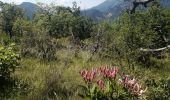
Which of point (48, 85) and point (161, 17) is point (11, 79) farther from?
point (161, 17)

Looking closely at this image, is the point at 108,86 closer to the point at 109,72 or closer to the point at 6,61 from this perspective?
the point at 109,72

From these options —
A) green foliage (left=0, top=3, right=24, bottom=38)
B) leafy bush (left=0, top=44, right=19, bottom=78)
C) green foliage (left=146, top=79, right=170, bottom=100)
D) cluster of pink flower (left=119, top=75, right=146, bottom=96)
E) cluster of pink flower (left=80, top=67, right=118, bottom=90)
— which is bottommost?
green foliage (left=0, top=3, right=24, bottom=38)

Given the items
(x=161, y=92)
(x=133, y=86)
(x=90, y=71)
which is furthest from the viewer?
(x=161, y=92)

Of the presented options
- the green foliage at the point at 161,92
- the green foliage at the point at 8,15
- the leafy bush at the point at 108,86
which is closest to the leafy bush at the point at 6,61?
the green foliage at the point at 161,92

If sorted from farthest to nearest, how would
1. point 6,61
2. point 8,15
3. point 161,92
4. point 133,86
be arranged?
point 8,15
point 6,61
point 161,92
point 133,86

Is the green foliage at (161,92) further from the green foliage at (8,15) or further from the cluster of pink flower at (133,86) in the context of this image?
the green foliage at (8,15)

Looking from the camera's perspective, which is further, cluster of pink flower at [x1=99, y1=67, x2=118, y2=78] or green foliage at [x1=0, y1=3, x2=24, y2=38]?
green foliage at [x1=0, y1=3, x2=24, y2=38]

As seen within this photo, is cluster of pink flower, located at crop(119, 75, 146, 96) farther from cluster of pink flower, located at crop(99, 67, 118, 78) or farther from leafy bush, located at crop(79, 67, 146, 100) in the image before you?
cluster of pink flower, located at crop(99, 67, 118, 78)

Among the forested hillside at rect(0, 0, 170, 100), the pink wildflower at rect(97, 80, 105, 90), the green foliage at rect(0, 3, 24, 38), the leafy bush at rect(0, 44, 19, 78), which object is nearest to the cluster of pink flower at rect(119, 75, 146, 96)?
the forested hillside at rect(0, 0, 170, 100)

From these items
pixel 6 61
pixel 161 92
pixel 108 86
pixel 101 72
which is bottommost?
pixel 161 92

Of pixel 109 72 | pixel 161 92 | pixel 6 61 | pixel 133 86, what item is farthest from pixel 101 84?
pixel 6 61

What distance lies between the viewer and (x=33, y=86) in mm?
7453

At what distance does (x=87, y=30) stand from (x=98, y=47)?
137 feet

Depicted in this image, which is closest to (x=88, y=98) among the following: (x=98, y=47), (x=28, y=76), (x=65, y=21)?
(x=28, y=76)
